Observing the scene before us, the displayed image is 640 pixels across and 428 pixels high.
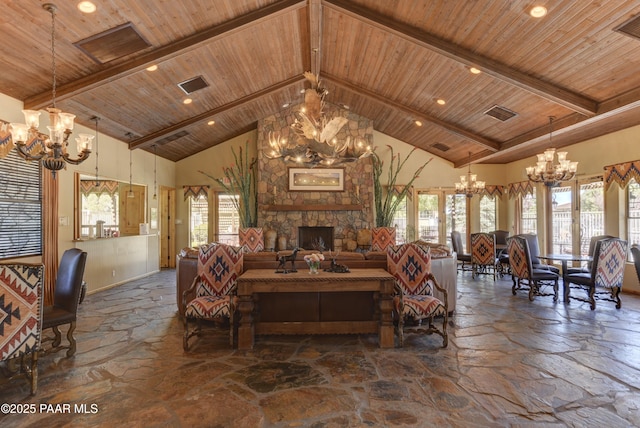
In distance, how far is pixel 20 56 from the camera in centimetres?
401

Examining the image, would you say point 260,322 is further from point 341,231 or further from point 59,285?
point 341,231

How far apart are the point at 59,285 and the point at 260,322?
2098 mm

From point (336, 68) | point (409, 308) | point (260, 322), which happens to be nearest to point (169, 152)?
point (336, 68)

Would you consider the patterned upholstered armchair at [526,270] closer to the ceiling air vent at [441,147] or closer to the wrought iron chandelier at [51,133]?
the ceiling air vent at [441,147]

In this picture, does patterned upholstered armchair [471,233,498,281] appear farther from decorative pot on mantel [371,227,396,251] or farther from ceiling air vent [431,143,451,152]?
ceiling air vent [431,143,451,152]

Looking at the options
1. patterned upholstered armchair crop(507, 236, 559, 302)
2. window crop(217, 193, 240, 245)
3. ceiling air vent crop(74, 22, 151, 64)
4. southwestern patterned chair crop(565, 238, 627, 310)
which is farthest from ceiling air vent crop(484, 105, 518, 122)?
window crop(217, 193, 240, 245)

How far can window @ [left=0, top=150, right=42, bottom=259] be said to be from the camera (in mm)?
4566

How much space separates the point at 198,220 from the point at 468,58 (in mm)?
7819

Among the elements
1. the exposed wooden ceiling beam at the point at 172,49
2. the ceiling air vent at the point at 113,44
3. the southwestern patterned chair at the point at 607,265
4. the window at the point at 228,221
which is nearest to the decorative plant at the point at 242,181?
the window at the point at 228,221

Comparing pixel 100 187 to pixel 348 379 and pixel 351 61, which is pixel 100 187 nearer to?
pixel 351 61

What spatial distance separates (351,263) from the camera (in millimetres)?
4266

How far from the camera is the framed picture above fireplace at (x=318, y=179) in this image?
9148mm

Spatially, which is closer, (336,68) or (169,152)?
(336,68)

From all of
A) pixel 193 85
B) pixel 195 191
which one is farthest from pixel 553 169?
pixel 195 191
